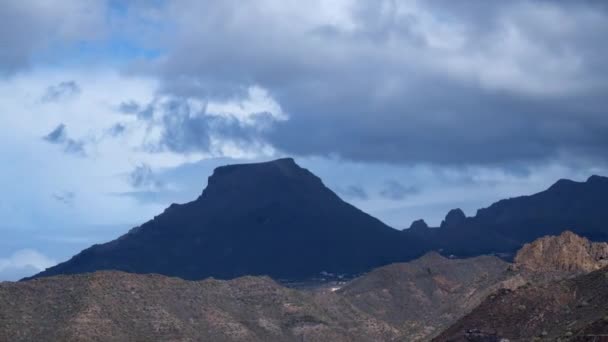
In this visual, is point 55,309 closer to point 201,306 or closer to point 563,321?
point 201,306

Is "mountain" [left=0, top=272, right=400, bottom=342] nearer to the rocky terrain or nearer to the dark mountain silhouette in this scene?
the dark mountain silhouette

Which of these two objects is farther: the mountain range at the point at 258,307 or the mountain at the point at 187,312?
the mountain at the point at 187,312

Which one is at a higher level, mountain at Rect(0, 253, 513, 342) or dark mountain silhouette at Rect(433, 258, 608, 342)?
mountain at Rect(0, 253, 513, 342)

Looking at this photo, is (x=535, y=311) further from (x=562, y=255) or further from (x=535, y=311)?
(x=562, y=255)

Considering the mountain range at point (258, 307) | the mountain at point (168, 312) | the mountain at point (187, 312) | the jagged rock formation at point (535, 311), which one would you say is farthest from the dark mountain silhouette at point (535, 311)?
the mountain at point (168, 312)

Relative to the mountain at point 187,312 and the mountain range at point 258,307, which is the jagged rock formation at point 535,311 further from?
the mountain at point 187,312

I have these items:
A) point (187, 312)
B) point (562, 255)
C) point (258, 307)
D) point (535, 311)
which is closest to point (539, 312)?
point (535, 311)

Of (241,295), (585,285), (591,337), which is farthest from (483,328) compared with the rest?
(241,295)

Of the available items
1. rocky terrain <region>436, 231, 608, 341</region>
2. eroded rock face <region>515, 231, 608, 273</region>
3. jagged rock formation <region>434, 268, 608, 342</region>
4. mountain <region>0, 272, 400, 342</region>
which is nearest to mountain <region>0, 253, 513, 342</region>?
mountain <region>0, 272, 400, 342</region>
